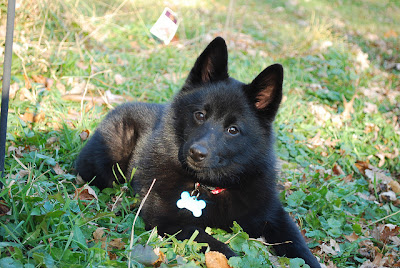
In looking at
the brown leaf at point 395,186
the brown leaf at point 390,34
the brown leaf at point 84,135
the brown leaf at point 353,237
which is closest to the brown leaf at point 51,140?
the brown leaf at point 84,135

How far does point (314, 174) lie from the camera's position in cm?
378

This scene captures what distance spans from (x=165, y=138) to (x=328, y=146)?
2.34m

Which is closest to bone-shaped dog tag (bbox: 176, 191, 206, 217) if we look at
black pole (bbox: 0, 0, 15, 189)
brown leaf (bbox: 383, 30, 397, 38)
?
black pole (bbox: 0, 0, 15, 189)

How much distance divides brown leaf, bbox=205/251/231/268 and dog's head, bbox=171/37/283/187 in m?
0.57

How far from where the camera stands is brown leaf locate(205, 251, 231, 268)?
87.5 inches

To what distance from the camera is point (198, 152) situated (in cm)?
249

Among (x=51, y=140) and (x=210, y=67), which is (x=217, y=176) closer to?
(x=210, y=67)

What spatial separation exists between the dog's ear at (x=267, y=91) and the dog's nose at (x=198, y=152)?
56cm

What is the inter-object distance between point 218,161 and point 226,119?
0.96 ft

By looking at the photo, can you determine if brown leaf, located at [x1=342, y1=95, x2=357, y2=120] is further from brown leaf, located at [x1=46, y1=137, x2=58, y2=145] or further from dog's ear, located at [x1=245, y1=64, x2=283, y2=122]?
brown leaf, located at [x1=46, y1=137, x2=58, y2=145]

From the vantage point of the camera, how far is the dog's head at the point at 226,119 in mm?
2670

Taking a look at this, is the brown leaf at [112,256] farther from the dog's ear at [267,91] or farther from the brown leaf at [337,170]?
the brown leaf at [337,170]

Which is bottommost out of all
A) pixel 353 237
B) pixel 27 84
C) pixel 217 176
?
pixel 353 237

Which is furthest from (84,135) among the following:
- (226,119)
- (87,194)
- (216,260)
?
(216,260)
